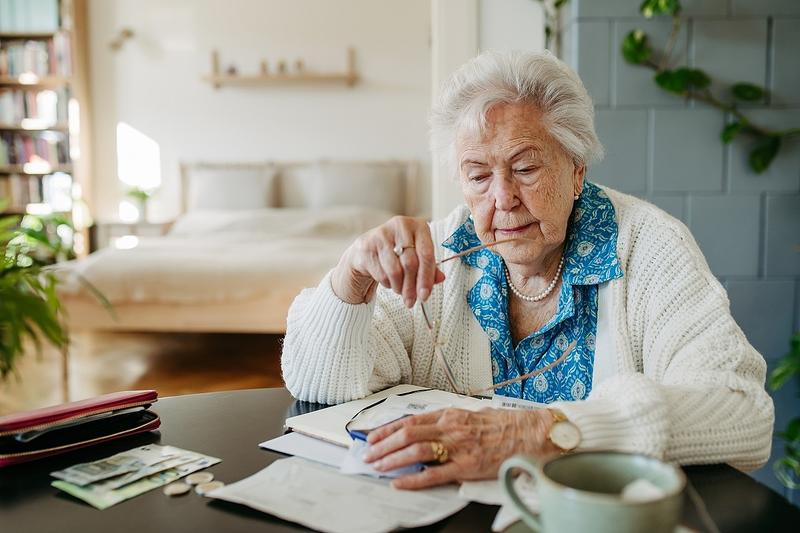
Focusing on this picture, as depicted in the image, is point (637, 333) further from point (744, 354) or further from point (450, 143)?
point (450, 143)

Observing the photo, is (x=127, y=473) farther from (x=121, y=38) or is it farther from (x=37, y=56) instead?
(x=121, y=38)

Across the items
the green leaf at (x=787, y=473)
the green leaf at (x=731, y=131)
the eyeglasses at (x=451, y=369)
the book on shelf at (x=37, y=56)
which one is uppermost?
the book on shelf at (x=37, y=56)

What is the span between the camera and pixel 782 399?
200 cm

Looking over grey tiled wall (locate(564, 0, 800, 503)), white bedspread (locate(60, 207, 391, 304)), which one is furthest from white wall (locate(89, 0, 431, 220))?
grey tiled wall (locate(564, 0, 800, 503))


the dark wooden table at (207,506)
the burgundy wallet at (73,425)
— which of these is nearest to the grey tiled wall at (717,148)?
the dark wooden table at (207,506)

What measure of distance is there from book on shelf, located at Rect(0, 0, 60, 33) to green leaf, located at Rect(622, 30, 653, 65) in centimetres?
490

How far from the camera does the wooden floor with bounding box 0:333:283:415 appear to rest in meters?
3.38

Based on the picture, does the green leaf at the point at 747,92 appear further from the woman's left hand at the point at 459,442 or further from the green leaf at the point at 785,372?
the woman's left hand at the point at 459,442

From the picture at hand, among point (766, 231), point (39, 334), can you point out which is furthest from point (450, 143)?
point (766, 231)

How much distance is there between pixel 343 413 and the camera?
1012 mm

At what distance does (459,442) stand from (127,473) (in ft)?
1.20

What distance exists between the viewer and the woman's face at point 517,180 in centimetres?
119

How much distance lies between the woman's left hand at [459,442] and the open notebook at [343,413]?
0.28ft

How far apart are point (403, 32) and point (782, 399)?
13.9 ft
